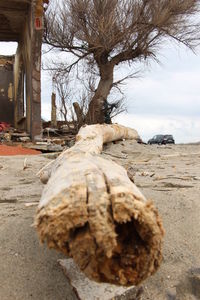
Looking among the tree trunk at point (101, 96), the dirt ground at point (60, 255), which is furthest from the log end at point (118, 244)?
the tree trunk at point (101, 96)

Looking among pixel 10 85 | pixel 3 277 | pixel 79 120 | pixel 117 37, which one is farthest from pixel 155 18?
pixel 3 277

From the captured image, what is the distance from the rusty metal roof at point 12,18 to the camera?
923 cm

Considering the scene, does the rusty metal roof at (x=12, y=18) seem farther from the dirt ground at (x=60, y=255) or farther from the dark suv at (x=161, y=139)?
the dark suv at (x=161, y=139)

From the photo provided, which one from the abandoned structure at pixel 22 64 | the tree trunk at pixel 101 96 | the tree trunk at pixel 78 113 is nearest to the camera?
the abandoned structure at pixel 22 64

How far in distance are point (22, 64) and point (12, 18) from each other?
63.6 inches

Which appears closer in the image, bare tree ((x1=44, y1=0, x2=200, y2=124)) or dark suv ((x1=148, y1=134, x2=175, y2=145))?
bare tree ((x1=44, y1=0, x2=200, y2=124))

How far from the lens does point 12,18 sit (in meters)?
9.98

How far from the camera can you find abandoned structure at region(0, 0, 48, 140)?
28.7 feet

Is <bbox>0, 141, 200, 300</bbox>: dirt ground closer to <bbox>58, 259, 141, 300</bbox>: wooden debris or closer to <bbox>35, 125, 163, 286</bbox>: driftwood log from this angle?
<bbox>58, 259, 141, 300</bbox>: wooden debris

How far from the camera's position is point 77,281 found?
64.0 inches

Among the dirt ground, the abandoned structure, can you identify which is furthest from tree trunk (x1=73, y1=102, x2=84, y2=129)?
the dirt ground

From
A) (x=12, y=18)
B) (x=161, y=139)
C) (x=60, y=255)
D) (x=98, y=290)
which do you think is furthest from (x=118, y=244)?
(x=161, y=139)

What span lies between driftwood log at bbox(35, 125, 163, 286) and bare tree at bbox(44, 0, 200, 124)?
35.9ft

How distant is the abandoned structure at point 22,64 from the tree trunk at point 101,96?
2265 millimetres
